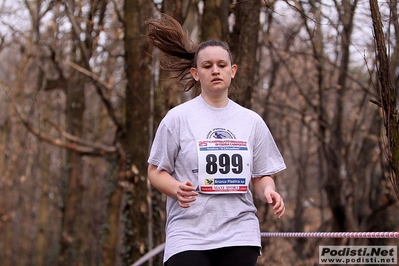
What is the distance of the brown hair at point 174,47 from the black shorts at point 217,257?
44.9 inches

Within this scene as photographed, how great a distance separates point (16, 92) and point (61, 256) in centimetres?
424

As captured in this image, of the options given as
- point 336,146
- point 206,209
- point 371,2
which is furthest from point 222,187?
point 336,146

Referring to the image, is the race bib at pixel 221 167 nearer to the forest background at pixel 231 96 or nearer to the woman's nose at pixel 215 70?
the woman's nose at pixel 215 70

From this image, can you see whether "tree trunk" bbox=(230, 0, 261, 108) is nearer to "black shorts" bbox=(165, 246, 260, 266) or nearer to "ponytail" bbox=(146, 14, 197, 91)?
"ponytail" bbox=(146, 14, 197, 91)

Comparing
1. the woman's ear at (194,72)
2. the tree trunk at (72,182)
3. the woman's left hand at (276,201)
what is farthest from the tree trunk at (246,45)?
the tree trunk at (72,182)

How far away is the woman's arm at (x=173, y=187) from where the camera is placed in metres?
2.99

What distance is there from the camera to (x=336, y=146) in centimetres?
1048

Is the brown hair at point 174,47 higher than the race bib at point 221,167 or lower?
higher

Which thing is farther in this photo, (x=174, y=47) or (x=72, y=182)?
(x=72, y=182)

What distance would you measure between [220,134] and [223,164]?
165 millimetres

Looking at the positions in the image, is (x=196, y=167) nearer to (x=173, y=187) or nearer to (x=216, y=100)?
(x=173, y=187)

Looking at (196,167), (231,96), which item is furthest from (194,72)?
(231,96)

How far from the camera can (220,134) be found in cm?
331

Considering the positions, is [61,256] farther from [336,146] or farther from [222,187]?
[222,187]
